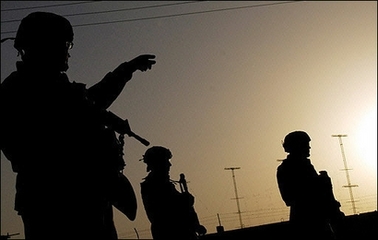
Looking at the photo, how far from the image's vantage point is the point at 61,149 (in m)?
2.65

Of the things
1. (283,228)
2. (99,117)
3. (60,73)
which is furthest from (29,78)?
(283,228)

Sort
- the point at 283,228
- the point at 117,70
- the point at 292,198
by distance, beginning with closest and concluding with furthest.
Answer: the point at 117,70
the point at 292,198
the point at 283,228

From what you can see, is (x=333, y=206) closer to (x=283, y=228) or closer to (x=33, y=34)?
(x=33, y=34)

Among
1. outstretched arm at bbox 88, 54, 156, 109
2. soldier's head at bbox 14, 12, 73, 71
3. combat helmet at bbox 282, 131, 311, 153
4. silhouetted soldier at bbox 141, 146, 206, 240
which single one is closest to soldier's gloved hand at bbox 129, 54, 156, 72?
outstretched arm at bbox 88, 54, 156, 109

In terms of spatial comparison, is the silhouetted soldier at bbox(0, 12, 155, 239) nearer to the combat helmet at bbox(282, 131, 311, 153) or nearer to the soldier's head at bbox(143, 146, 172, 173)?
the soldier's head at bbox(143, 146, 172, 173)

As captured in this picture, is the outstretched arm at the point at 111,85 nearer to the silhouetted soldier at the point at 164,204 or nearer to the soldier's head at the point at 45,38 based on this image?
the soldier's head at the point at 45,38

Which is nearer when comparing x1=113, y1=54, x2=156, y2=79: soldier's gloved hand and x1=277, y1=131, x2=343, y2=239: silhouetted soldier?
x1=113, y1=54, x2=156, y2=79: soldier's gloved hand

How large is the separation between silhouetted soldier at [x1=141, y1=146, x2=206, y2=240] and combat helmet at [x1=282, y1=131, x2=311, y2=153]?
1572 millimetres

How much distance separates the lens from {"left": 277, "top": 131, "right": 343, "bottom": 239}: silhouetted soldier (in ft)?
25.4

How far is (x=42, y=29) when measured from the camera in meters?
2.76

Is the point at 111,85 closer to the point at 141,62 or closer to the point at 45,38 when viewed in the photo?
the point at 141,62

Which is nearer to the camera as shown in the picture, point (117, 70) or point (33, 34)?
point (33, 34)

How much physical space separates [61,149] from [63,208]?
0.26 m

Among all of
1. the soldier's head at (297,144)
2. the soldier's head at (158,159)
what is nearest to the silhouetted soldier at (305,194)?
the soldier's head at (297,144)
